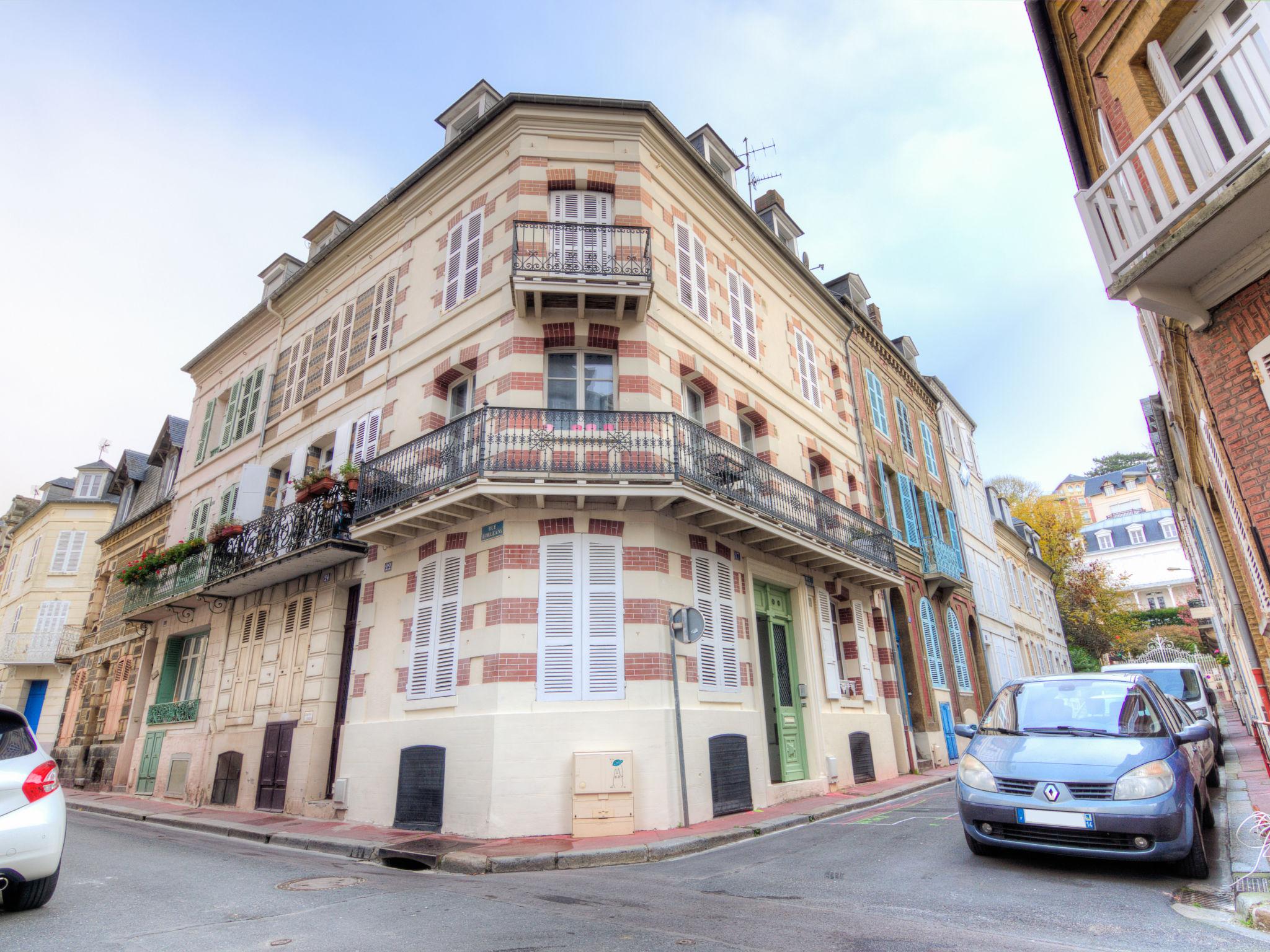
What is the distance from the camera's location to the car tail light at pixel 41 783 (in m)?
4.27

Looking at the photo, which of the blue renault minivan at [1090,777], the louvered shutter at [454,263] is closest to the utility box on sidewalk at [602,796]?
the blue renault minivan at [1090,777]

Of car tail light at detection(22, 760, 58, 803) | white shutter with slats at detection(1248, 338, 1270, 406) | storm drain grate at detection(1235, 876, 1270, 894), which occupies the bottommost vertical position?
storm drain grate at detection(1235, 876, 1270, 894)

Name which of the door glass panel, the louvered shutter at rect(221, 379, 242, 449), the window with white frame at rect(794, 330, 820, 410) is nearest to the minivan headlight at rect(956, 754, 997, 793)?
the door glass panel

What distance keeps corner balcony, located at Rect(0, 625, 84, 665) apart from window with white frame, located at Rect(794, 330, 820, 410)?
82.5 feet

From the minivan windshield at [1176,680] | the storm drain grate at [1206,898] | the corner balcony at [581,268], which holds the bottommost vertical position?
the storm drain grate at [1206,898]

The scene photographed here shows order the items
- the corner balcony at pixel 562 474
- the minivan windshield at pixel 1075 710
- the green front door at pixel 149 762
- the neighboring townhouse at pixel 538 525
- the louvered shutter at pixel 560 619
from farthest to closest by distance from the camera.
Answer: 1. the green front door at pixel 149 762
2. the corner balcony at pixel 562 474
3. the neighboring townhouse at pixel 538 525
4. the louvered shutter at pixel 560 619
5. the minivan windshield at pixel 1075 710

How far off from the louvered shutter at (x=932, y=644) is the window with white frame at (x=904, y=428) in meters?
4.76

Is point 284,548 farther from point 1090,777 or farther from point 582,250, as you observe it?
point 1090,777

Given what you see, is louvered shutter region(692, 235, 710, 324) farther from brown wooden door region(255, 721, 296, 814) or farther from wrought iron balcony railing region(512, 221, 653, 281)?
brown wooden door region(255, 721, 296, 814)

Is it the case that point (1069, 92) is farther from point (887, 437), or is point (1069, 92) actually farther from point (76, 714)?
point (76, 714)

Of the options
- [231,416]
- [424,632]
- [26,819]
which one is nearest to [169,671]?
[231,416]

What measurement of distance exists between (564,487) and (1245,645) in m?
11.1

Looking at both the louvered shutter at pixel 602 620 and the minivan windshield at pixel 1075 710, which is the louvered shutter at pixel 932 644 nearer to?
the louvered shutter at pixel 602 620

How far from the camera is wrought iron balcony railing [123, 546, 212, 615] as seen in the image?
15.6m
